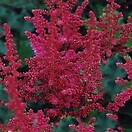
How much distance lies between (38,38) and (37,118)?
1.90ft

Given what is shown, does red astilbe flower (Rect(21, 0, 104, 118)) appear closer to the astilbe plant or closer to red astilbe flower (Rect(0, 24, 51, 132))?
the astilbe plant

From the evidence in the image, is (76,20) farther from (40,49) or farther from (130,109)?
(130,109)

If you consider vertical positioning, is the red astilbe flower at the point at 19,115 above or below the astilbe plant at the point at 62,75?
below

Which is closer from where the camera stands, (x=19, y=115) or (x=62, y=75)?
(x=19, y=115)

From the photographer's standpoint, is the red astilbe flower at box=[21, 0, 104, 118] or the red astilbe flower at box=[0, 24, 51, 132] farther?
the red astilbe flower at box=[21, 0, 104, 118]

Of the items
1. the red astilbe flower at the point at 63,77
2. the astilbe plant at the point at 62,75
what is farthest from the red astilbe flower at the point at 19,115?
the red astilbe flower at the point at 63,77

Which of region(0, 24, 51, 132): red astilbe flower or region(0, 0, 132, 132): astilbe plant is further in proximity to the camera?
region(0, 0, 132, 132): astilbe plant

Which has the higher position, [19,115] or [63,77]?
[63,77]

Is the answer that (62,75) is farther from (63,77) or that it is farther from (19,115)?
(19,115)

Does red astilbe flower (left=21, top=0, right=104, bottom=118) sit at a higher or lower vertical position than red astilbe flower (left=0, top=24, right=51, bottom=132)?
higher

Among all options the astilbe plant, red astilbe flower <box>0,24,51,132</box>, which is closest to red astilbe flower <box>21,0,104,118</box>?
the astilbe plant

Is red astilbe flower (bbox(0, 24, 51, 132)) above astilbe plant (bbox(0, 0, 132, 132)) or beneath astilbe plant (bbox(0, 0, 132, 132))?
beneath

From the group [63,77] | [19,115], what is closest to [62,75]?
[63,77]

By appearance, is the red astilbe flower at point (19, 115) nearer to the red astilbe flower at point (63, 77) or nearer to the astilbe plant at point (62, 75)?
the astilbe plant at point (62, 75)
